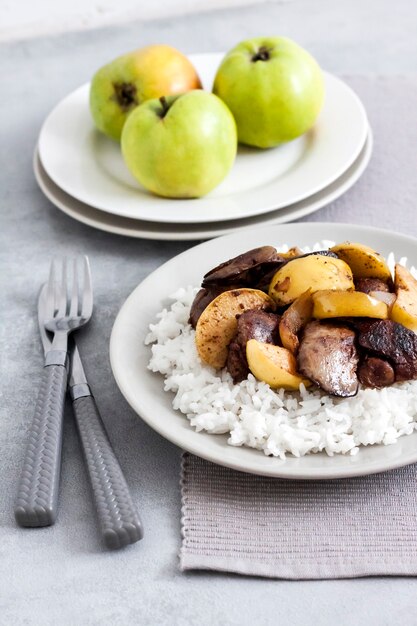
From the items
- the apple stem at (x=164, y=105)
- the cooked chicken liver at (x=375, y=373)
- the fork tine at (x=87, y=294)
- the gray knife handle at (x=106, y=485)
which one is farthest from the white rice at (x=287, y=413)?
the apple stem at (x=164, y=105)

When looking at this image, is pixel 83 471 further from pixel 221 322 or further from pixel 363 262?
pixel 363 262

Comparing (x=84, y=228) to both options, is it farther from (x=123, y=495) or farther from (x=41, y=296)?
(x=123, y=495)

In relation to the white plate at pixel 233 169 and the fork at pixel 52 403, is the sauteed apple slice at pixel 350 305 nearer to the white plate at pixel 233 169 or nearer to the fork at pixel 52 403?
the fork at pixel 52 403

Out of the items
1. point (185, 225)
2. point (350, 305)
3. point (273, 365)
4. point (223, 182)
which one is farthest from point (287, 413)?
point (223, 182)

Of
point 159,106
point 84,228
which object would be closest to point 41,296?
point 84,228

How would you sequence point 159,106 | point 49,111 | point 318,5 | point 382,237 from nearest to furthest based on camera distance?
point 382,237 → point 159,106 → point 49,111 → point 318,5

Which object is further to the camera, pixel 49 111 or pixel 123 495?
pixel 49 111

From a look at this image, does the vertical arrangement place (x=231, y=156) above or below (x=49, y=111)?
above
